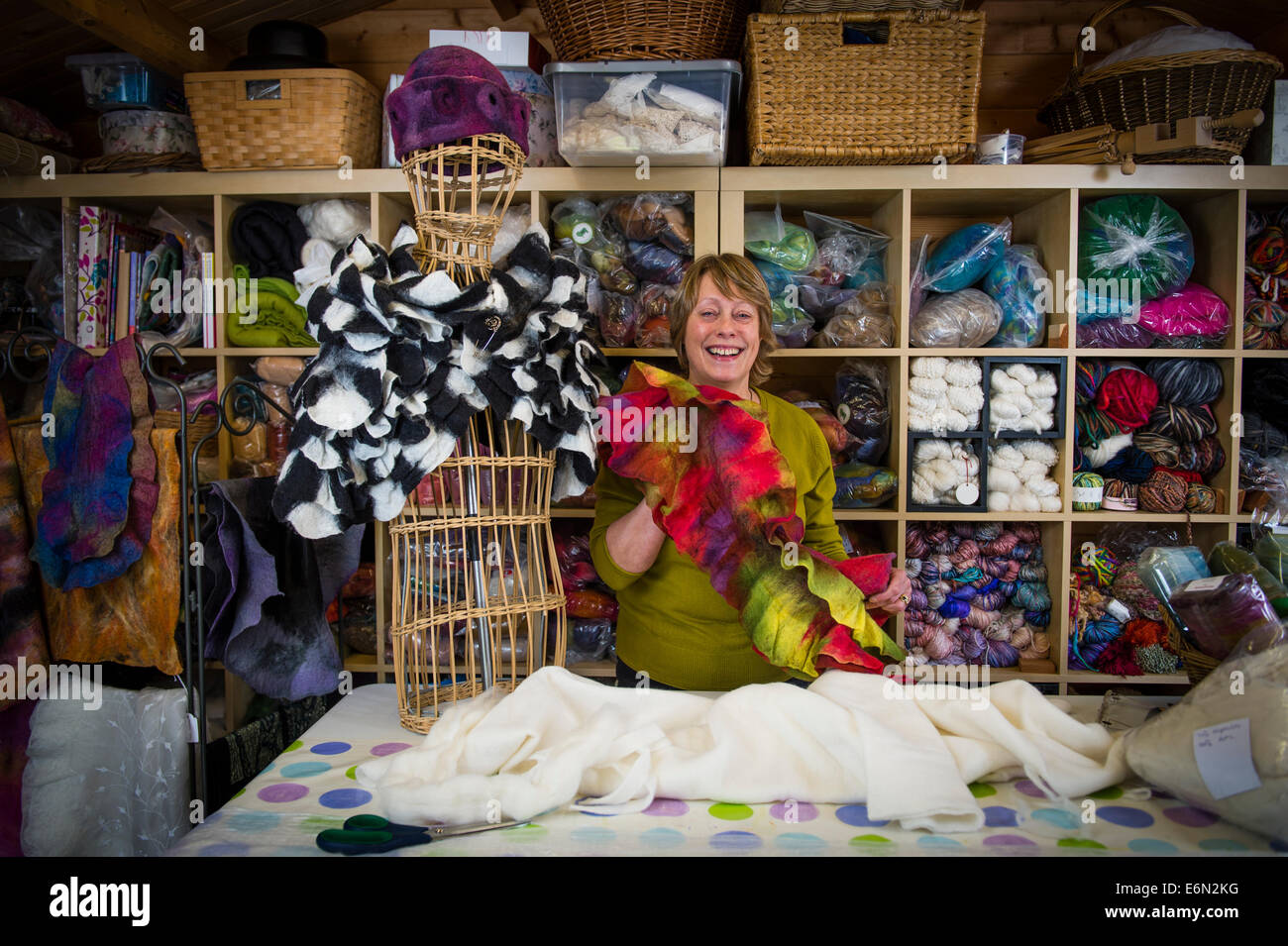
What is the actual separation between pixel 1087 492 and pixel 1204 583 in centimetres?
115

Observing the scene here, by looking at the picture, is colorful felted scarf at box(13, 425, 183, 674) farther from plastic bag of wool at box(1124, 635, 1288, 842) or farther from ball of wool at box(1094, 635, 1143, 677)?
ball of wool at box(1094, 635, 1143, 677)

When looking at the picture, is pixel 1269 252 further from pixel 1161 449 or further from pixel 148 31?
pixel 148 31

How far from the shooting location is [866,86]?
1741 mm

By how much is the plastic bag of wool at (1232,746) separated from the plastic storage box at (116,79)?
2.47m

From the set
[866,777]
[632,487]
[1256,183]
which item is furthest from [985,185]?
[866,777]

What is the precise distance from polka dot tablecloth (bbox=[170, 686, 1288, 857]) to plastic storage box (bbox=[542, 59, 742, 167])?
1424mm

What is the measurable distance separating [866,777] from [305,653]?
1076 millimetres

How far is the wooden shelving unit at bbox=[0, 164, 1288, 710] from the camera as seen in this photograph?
1.87 m

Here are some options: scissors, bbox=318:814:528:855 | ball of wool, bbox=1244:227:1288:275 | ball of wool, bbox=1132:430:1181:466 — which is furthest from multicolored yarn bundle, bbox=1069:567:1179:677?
scissors, bbox=318:814:528:855

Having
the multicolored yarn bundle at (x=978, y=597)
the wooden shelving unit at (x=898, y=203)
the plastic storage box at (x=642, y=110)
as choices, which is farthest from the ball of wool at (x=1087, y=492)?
the plastic storage box at (x=642, y=110)

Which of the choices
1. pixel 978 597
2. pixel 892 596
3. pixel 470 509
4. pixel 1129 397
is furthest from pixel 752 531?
pixel 1129 397

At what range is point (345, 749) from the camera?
1.02 meters
